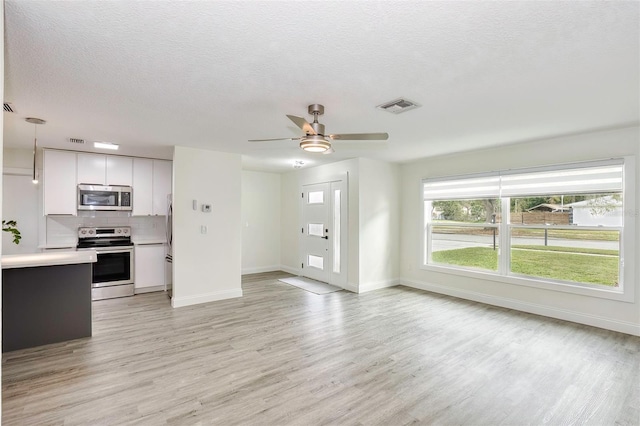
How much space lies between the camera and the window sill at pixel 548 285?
13.1 feet

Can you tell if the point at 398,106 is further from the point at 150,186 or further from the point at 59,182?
the point at 59,182

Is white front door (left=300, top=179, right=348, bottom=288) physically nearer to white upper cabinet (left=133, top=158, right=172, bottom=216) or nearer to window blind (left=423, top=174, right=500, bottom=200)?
window blind (left=423, top=174, right=500, bottom=200)

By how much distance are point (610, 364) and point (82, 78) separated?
5446 mm

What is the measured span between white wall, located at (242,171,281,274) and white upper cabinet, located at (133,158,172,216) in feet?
6.13

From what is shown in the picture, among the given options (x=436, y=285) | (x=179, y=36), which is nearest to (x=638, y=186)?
(x=436, y=285)

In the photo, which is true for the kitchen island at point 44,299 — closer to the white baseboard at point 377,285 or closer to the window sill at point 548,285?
the white baseboard at point 377,285

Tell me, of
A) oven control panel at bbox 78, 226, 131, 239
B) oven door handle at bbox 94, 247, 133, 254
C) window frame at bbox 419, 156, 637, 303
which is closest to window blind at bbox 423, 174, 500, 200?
window frame at bbox 419, 156, 637, 303

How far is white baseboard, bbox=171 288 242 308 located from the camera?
497 centimetres

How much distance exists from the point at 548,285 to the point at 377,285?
2725 millimetres

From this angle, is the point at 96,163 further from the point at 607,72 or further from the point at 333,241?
the point at 607,72

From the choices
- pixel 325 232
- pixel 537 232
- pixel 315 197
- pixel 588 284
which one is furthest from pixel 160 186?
pixel 588 284

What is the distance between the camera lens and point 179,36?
1961 millimetres

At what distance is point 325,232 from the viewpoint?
21.8 feet

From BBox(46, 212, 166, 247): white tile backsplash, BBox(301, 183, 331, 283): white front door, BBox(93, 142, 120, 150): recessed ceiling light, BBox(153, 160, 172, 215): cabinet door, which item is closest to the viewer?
BBox(93, 142, 120, 150): recessed ceiling light
